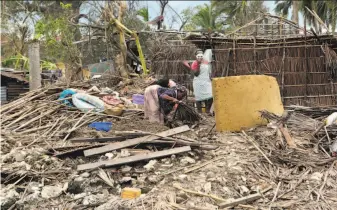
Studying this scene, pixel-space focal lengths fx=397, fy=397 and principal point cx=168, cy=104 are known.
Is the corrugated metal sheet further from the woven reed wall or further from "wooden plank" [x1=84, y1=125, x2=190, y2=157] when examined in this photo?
"wooden plank" [x1=84, y1=125, x2=190, y2=157]

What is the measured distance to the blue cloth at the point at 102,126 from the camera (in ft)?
22.0

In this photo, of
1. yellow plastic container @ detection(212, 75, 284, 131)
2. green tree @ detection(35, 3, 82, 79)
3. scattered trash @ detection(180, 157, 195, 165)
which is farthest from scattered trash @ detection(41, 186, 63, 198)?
green tree @ detection(35, 3, 82, 79)

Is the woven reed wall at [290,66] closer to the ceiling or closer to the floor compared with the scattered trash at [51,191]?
closer to the ceiling

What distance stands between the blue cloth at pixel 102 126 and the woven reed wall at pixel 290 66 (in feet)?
11.3

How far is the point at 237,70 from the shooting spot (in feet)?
29.9

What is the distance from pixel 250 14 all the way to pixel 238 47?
1518 centimetres

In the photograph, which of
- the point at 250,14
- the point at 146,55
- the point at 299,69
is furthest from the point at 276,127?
the point at 250,14

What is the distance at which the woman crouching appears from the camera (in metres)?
6.81

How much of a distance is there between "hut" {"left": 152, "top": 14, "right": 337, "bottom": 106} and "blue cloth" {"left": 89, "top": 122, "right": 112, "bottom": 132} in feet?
10.7

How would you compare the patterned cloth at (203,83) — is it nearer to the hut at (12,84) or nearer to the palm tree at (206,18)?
the hut at (12,84)

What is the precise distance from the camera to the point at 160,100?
22.5 ft

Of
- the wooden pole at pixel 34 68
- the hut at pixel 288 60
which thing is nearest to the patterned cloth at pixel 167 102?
the hut at pixel 288 60

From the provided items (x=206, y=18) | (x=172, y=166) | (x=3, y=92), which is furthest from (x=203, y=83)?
(x=206, y=18)

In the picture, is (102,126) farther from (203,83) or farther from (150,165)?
(203,83)
